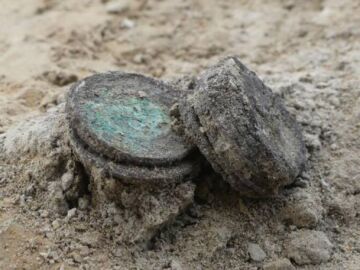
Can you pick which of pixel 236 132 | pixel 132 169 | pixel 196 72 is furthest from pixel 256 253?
pixel 196 72

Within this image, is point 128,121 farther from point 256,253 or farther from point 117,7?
point 117,7

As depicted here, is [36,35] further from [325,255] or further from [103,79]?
[325,255]

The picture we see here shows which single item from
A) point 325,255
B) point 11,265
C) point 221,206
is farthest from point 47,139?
point 325,255

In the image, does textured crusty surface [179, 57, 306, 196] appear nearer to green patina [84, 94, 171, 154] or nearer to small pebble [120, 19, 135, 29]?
green patina [84, 94, 171, 154]

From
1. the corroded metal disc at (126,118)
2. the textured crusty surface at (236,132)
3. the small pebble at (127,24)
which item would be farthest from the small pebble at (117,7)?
the textured crusty surface at (236,132)

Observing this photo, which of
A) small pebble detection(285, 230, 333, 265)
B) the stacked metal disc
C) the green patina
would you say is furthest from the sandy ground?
the green patina

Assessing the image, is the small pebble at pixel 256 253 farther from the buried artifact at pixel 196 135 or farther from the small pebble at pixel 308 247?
the buried artifact at pixel 196 135
